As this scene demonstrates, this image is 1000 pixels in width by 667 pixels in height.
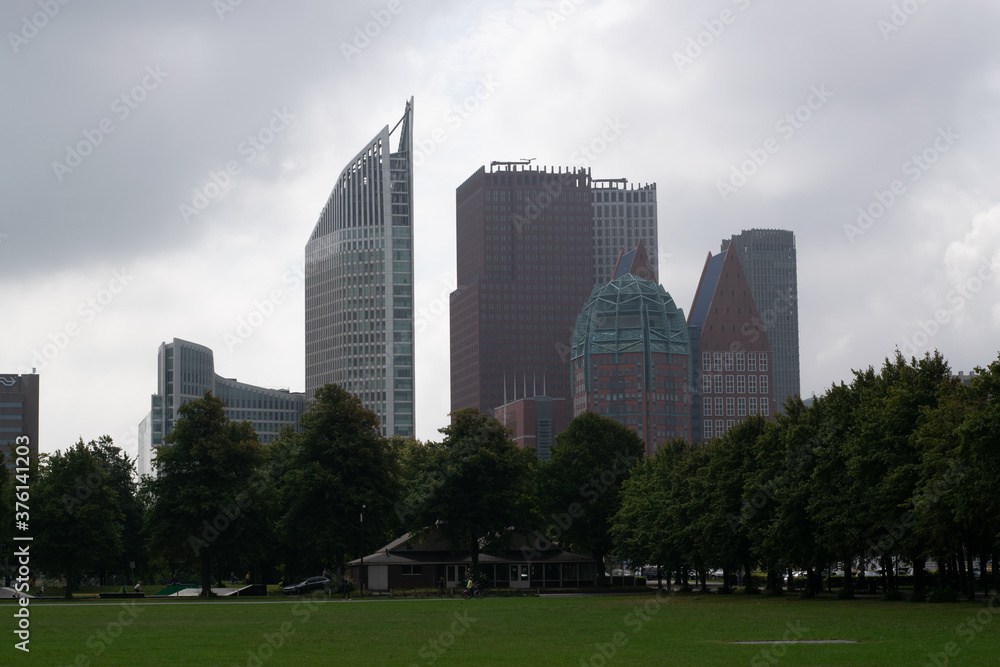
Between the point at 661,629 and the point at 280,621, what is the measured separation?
Answer: 54.4ft

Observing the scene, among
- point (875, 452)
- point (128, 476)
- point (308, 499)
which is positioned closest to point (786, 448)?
point (875, 452)

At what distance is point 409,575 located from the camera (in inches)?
3605

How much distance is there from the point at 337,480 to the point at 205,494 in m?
9.79

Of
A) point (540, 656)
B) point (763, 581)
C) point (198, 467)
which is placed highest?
point (198, 467)

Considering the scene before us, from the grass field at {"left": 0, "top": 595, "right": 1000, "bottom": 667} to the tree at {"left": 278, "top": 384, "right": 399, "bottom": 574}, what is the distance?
28.5 m

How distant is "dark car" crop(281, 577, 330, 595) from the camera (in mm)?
90438


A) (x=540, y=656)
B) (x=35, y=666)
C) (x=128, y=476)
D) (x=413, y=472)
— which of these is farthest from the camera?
(x=413, y=472)

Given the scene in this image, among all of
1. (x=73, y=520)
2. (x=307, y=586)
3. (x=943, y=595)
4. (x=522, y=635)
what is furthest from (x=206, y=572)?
(x=943, y=595)

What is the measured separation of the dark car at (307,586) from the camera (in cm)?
9044

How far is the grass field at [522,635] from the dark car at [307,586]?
116 feet

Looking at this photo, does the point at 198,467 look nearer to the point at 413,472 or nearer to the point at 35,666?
the point at 413,472

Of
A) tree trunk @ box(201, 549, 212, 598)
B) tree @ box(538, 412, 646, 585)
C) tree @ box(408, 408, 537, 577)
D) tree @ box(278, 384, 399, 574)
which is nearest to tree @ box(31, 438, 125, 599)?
tree trunk @ box(201, 549, 212, 598)

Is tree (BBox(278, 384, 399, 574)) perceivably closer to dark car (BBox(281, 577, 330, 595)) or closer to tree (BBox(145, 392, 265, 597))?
tree (BBox(145, 392, 265, 597))

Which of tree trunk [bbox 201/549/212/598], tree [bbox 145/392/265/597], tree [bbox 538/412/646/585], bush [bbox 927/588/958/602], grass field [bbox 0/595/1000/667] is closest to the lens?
grass field [bbox 0/595/1000/667]
